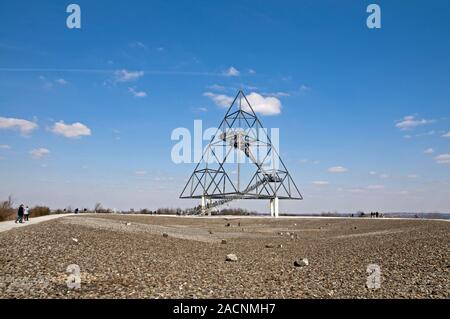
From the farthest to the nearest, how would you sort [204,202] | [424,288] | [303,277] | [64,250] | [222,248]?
1. [204,202]
2. [222,248]
3. [64,250]
4. [303,277]
5. [424,288]

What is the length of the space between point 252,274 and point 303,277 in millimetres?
1598

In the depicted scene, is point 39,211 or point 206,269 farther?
point 39,211

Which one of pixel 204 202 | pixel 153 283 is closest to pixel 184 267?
pixel 153 283

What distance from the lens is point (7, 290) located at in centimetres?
943

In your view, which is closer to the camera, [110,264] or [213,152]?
[110,264]

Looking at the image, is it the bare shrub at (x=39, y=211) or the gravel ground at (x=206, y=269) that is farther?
the bare shrub at (x=39, y=211)

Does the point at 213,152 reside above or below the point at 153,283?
above

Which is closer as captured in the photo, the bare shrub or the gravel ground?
the gravel ground

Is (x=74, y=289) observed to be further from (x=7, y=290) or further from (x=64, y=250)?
(x=64, y=250)

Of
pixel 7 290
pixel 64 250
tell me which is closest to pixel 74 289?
pixel 7 290
